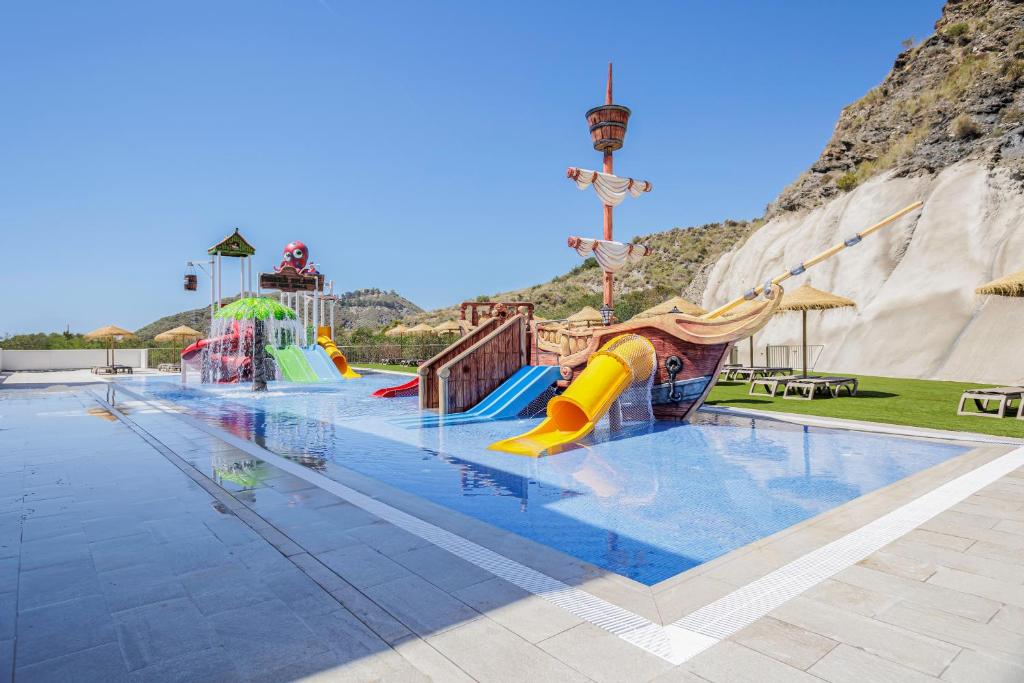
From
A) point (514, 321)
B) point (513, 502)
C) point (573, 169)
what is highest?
point (573, 169)

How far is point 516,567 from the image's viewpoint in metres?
3.35

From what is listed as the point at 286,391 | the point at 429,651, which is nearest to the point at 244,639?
the point at 429,651

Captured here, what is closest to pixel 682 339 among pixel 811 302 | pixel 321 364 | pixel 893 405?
pixel 893 405

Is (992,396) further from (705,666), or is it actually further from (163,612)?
(163,612)

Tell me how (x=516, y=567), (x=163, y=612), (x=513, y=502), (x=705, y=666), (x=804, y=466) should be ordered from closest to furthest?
(x=705, y=666), (x=163, y=612), (x=516, y=567), (x=513, y=502), (x=804, y=466)

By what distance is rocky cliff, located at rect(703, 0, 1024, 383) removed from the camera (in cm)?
1949

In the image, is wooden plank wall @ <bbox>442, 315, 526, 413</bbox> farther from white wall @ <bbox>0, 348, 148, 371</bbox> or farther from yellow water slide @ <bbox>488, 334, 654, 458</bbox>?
white wall @ <bbox>0, 348, 148, 371</bbox>

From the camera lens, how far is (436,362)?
13406 mm

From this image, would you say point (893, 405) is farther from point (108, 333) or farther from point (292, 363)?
point (108, 333)

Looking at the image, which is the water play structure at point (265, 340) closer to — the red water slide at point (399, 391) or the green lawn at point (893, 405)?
the red water slide at point (399, 391)

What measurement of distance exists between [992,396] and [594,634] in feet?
35.9

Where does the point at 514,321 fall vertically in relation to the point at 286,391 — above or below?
above

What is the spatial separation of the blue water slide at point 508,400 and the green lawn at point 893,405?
4.14 m

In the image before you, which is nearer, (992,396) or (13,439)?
(13,439)
